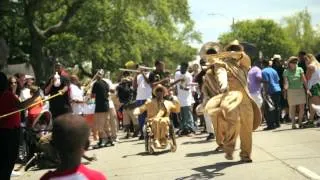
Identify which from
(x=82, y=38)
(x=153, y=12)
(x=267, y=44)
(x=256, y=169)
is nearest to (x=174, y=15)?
(x=153, y=12)

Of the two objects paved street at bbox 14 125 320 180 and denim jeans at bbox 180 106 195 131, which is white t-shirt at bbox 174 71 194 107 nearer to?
denim jeans at bbox 180 106 195 131

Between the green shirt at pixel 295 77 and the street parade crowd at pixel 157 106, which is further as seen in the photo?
the green shirt at pixel 295 77

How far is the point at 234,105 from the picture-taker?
1069 cm

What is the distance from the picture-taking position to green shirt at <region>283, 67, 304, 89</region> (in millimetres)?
16953

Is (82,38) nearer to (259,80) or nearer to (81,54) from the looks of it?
(81,54)

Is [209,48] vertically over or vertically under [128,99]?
over

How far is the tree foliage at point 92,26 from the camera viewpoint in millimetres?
37219

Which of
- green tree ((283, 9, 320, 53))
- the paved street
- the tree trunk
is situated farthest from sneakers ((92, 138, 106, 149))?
green tree ((283, 9, 320, 53))

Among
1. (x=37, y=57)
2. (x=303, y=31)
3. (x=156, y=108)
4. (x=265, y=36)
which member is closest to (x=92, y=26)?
(x=37, y=57)

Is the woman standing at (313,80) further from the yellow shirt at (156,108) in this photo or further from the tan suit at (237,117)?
the tan suit at (237,117)

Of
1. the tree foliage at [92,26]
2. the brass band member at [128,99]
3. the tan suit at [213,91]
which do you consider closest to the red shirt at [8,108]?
the tan suit at [213,91]

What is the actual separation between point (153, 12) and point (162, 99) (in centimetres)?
2524

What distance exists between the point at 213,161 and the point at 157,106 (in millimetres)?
2804

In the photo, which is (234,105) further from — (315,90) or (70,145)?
(315,90)
